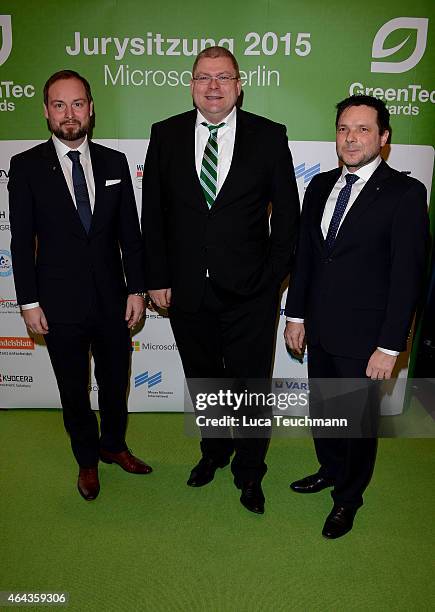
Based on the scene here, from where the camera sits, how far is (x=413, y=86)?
10.7 ft

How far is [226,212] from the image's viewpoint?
2479mm

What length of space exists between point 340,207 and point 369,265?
0.94 feet

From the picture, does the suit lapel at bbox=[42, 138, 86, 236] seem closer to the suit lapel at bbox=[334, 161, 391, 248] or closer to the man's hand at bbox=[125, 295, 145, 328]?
the man's hand at bbox=[125, 295, 145, 328]

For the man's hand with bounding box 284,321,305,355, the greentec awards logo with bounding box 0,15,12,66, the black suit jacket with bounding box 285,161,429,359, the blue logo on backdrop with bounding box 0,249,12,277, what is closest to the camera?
the black suit jacket with bounding box 285,161,429,359

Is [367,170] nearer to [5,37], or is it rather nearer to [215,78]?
[215,78]

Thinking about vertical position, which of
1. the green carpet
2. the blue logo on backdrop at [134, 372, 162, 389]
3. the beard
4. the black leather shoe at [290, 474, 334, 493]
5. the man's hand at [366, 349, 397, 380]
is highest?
the beard

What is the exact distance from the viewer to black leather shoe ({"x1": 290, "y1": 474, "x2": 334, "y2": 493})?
9.66ft

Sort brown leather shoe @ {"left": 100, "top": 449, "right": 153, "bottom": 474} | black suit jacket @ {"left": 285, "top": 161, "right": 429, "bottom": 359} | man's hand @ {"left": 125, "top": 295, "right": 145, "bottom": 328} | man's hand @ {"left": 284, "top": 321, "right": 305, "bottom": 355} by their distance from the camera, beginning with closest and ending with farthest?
black suit jacket @ {"left": 285, "top": 161, "right": 429, "bottom": 359}
man's hand @ {"left": 284, "top": 321, "right": 305, "bottom": 355}
man's hand @ {"left": 125, "top": 295, "right": 145, "bottom": 328}
brown leather shoe @ {"left": 100, "top": 449, "right": 153, "bottom": 474}

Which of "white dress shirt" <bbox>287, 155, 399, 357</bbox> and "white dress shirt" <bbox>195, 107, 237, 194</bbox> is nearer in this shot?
"white dress shirt" <bbox>287, 155, 399, 357</bbox>

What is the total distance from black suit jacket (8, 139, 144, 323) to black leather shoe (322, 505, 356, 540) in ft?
4.82

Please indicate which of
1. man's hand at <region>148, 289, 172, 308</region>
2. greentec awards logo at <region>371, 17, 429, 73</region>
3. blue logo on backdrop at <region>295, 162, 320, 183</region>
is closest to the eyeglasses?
man's hand at <region>148, 289, 172, 308</region>

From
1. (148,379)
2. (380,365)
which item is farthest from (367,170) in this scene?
(148,379)

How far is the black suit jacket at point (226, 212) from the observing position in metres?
2.48

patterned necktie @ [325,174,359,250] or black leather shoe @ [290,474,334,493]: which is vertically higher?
patterned necktie @ [325,174,359,250]
